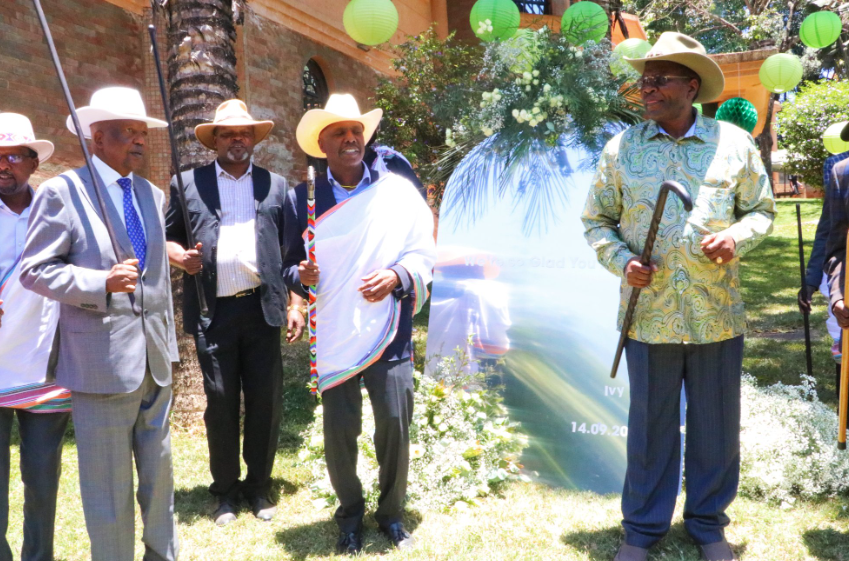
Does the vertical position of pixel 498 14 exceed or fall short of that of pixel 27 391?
it exceeds it

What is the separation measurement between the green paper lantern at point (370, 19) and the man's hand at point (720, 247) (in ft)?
18.3

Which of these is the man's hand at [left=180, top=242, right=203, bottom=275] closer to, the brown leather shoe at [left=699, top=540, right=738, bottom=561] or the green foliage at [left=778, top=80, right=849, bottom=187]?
the brown leather shoe at [left=699, top=540, right=738, bottom=561]

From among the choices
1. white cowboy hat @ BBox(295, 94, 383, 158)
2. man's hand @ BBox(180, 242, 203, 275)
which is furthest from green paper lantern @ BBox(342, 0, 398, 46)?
man's hand @ BBox(180, 242, 203, 275)

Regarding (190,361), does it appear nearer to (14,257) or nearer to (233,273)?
(233,273)

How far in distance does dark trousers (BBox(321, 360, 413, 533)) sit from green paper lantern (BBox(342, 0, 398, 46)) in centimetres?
513

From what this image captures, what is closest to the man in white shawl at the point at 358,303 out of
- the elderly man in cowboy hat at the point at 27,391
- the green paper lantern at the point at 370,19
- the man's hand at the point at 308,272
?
the man's hand at the point at 308,272

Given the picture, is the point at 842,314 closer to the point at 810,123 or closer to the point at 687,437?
the point at 687,437

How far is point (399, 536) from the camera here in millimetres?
3951

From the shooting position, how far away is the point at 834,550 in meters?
3.68

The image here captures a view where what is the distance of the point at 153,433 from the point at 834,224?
332 centimetres

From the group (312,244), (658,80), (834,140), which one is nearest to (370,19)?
(834,140)

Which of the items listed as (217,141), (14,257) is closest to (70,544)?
(14,257)

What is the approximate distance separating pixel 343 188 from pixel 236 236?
0.78 m

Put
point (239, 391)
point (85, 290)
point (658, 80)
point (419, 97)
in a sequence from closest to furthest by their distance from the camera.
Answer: point (85, 290) → point (658, 80) → point (239, 391) → point (419, 97)
